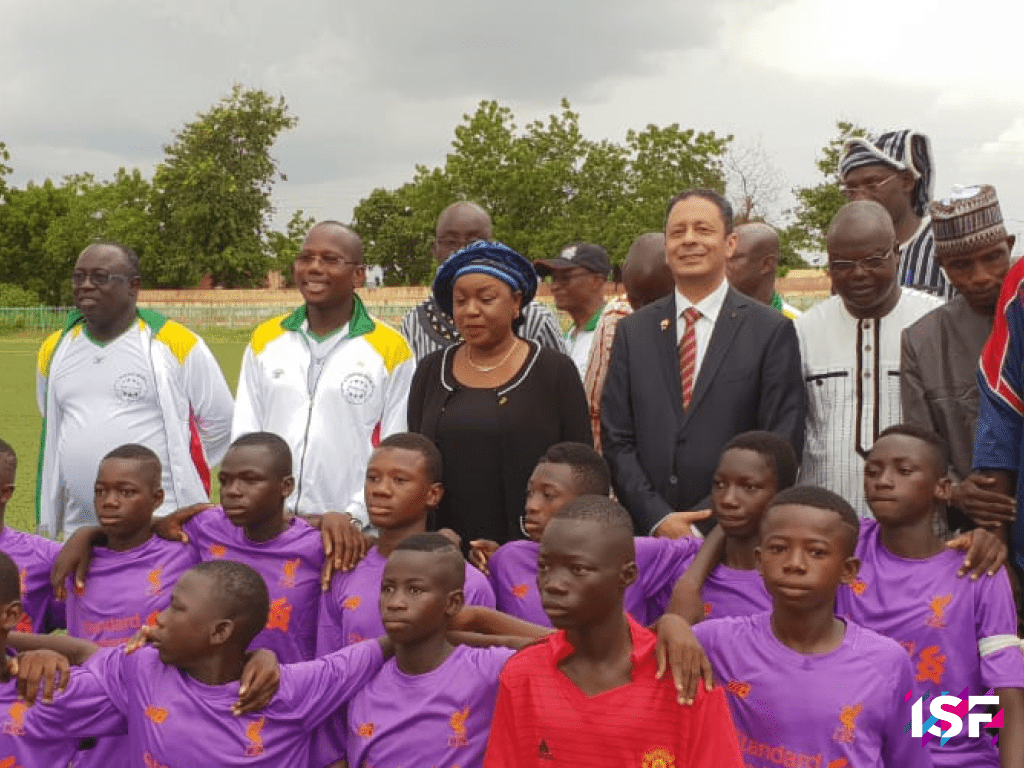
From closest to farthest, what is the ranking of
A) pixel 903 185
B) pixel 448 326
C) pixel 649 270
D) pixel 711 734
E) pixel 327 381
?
pixel 711 734
pixel 327 381
pixel 903 185
pixel 448 326
pixel 649 270

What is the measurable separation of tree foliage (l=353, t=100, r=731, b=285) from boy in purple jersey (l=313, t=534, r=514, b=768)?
44690 millimetres

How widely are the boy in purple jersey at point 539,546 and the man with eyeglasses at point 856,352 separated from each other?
2.88ft

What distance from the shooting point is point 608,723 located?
321 cm

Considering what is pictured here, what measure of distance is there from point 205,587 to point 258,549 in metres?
0.78

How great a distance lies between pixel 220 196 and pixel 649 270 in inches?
2139

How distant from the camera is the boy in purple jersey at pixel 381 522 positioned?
418 centimetres

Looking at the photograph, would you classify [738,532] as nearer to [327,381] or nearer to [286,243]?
[327,381]

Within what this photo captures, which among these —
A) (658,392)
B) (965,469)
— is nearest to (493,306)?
(658,392)

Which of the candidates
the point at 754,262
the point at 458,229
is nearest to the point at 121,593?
the point at 458,229

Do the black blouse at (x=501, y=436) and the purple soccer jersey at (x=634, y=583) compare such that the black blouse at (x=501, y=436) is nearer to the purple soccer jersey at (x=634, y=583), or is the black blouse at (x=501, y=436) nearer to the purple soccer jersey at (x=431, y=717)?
the purple soccer jersey at (x=634, y=583)

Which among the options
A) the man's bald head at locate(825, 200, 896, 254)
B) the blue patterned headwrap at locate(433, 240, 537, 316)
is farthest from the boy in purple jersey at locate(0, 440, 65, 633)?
the man's bald head at locate(825, 200, 896, 254)

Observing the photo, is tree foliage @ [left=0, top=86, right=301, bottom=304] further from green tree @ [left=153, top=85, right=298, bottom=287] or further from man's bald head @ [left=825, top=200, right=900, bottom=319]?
man's bald head @ [left=825, top=200, right=900, bottom=319]

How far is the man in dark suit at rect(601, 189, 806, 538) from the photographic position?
4.58m

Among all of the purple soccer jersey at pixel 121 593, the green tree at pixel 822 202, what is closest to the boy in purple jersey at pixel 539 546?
the purple soccer jersey at pixel 121 593
